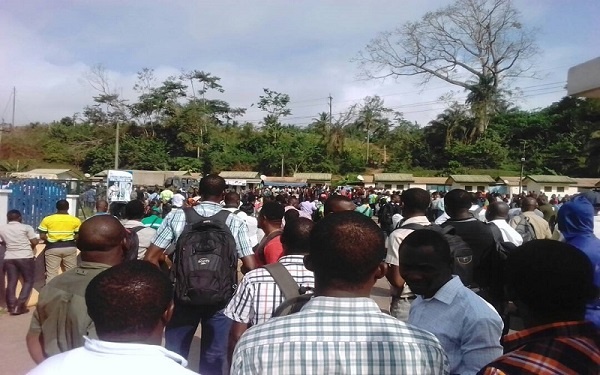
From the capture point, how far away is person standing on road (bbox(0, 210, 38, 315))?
270 inches

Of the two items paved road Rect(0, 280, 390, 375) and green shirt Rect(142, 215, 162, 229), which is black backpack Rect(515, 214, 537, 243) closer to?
paved road Rect(0, 280, 390, 375)

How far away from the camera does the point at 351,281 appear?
1750mm

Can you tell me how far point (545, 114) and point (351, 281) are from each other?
59293 millimetres

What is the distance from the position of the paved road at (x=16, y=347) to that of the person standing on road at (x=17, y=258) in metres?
0.20

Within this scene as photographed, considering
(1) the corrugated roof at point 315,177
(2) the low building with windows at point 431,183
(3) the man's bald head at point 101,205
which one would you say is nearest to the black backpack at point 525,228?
(3) the man's bald head at point 101,205

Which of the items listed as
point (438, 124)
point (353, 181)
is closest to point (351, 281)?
point (353, 181)

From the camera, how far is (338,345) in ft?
5.27

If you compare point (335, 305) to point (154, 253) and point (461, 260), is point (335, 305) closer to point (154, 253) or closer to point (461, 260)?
point (461, 260)

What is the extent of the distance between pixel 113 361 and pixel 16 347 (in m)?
4.95

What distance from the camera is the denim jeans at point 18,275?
6.94 metres

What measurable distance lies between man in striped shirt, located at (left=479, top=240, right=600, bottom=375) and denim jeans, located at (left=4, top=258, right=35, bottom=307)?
6.68m

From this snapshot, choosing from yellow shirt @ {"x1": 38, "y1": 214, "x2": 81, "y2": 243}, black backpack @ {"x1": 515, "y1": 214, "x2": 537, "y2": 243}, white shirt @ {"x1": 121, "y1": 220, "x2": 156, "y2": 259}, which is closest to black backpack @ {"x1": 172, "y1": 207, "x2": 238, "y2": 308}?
white shirt @ {"x1": 121, "y1": 220, "x2": 156, "y2": 259}

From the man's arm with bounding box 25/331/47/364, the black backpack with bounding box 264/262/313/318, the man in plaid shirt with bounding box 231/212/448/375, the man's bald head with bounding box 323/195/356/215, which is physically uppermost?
the man's bald head with bounding box 323/195/356/215

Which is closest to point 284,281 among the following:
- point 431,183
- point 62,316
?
point 62,316
